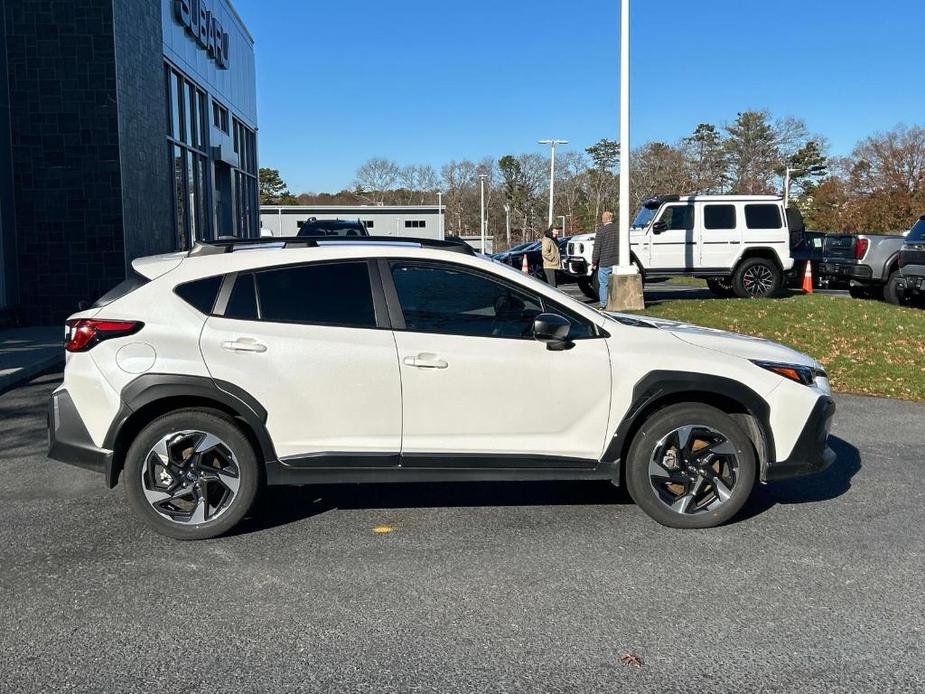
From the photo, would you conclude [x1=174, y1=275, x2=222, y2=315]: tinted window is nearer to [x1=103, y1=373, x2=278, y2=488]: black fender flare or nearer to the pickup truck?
[x1=103, y1=373, x2=278, y2=488]: black fender flare

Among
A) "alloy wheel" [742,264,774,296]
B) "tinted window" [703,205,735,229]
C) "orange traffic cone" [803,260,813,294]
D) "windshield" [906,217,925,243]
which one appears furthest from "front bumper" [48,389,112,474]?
"orange traffic cone" [803,260,813,294]

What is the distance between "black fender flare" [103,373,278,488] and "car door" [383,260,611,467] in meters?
0.84

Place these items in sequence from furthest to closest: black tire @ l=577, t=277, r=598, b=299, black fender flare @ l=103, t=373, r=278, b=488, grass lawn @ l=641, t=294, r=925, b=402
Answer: black tire @ l=577, t=277, r=598, b=299 < grass lawn @ l=641, t=294, r=925, b=402 < black fender flare @ l=103, t=373, r=278, b=488

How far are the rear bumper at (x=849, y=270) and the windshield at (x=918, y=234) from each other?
109 inches

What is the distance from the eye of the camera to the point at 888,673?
3.40 m

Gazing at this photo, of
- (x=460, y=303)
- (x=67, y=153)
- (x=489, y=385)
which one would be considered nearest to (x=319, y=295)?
(x=460, y=303)

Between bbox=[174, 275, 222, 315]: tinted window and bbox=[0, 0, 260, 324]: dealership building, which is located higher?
bbox=[0, 0, 260, 324]: dealership building

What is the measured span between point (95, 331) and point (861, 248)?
57.4 feet

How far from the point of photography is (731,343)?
525 centimetres

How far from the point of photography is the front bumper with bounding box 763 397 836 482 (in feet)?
16.7

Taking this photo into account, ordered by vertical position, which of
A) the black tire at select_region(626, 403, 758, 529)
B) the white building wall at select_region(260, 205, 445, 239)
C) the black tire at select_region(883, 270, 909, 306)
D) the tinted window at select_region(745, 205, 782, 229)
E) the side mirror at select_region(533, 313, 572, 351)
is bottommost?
the black tire at select_region(626, 403, 758, 529)

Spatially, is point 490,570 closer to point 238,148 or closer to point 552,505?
point 552,505

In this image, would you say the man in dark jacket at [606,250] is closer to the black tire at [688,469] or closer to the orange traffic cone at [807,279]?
the orange traffic cone at [807,279]

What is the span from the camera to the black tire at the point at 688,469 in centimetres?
500
